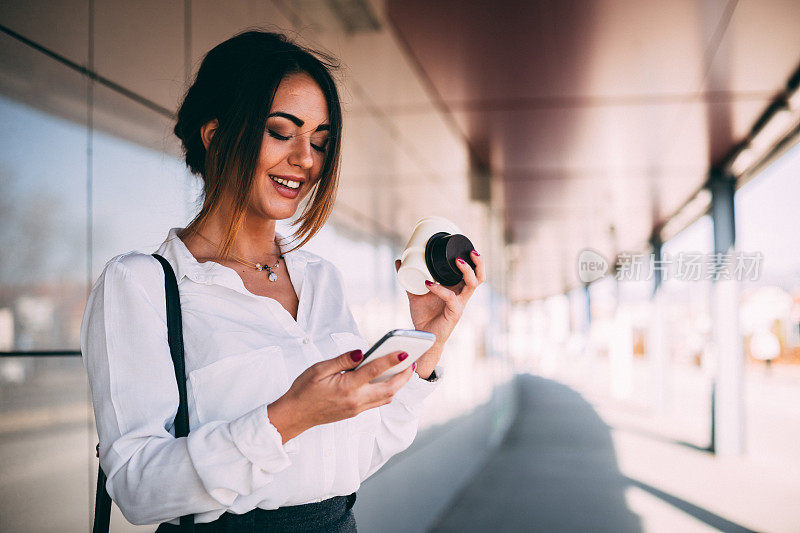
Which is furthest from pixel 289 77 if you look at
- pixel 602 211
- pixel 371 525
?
pixel 602 211

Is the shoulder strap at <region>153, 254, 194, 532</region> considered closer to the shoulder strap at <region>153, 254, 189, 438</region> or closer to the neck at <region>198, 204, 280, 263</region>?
the shoulder strap at <region>153, 254, 189, 438</region>

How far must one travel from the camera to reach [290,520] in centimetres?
117

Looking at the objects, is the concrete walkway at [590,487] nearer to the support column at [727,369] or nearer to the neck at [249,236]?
the support column at [727,369]

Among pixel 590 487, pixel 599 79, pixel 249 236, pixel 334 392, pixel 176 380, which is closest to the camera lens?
pixel 334 392

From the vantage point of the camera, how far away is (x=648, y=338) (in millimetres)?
14664

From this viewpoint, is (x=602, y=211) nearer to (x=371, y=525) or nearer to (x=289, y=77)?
(x=371, y=525)

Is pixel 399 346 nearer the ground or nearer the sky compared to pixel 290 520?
nearer the sky

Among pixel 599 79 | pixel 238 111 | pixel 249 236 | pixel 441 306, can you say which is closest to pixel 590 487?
pixel 599 79

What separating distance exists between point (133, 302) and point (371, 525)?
3123mm

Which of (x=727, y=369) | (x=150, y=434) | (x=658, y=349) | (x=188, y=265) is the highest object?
(x=188, y=265)

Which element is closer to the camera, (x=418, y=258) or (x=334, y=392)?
(x=334, y=392)

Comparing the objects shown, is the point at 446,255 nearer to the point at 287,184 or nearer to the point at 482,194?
the point at 287,184

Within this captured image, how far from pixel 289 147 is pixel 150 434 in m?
0.55

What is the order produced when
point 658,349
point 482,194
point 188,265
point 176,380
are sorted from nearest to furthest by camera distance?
point 176,380 → point 188,265 → point 482,194 → point 658,349
